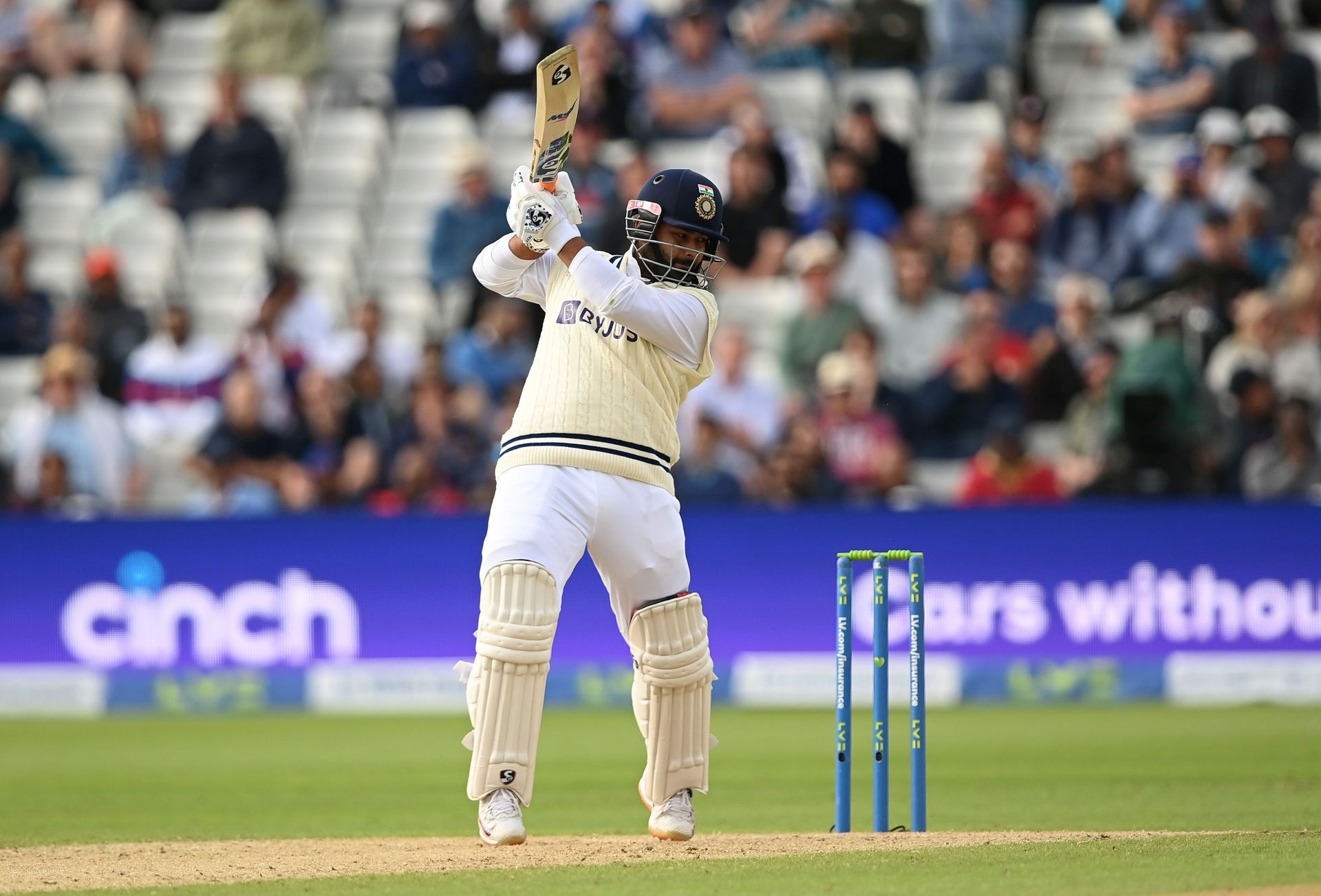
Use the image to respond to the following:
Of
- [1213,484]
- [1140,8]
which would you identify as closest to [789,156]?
[1140,8]

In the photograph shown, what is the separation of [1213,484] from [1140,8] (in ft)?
17.4

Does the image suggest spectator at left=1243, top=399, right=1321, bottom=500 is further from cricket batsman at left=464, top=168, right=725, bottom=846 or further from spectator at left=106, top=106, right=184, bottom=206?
spectator at left=106, top=106, right=184, bottom=206

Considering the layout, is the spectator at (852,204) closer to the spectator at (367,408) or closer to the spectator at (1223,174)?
the spectator at (1223,174)

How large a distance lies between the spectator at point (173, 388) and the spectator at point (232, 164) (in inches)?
80.1

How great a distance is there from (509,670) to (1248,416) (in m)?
8.56

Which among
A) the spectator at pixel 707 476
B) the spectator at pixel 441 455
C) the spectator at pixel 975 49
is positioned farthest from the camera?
the spectator at pixel 975 49

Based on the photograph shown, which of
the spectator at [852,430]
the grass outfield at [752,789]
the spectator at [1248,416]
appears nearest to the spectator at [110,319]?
the grass outfield at [752,789]

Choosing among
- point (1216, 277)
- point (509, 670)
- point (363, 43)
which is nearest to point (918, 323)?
point (1216, 277)

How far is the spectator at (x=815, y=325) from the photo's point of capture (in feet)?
49.1

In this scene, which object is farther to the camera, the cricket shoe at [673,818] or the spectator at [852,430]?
the spectator at [852,430]

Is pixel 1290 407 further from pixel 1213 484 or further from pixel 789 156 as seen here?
pixel 789 156

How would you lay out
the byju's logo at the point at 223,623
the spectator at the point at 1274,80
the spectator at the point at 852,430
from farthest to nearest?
the spectator at the point at 1274,80, the spectator at the point at 852,430, the byju's logo at the point at 223,623

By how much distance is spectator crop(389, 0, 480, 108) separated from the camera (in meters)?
18.0

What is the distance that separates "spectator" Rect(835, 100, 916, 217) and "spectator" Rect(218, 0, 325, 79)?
5223 mm
